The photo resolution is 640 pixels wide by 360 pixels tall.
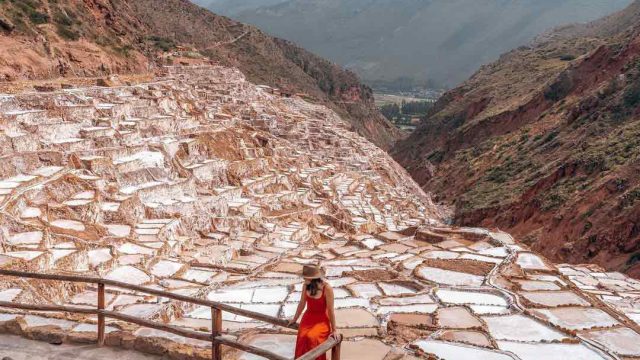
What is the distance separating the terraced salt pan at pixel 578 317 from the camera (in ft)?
25.9

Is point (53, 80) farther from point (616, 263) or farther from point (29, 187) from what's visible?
point (616, 263)

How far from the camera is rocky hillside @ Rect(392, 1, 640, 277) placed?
22.3 meters

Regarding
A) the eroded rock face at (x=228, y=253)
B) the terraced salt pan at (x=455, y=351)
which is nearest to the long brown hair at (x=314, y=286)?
the eroded rock face at (x=228, y=253)

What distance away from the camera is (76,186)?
576 inches

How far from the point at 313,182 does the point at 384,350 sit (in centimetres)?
2145

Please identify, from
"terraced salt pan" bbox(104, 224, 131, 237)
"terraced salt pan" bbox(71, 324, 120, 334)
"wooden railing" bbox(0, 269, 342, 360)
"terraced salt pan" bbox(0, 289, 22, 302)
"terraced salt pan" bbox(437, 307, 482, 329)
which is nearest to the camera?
"wooden railing" bbox(0, 269, 342, 360)

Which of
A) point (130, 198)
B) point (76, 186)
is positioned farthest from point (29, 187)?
point (130, 198)

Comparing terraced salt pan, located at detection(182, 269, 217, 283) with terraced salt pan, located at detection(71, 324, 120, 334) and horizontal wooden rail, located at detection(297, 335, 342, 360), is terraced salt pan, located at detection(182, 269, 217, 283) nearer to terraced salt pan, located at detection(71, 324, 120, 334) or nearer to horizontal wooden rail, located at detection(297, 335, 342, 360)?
terraced salt pan, located at detection(71, 324, 120, 334)

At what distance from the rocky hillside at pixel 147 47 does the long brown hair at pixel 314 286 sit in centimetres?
2535

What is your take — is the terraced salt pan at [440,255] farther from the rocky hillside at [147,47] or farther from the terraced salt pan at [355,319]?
the rocky hillside at [147,47]

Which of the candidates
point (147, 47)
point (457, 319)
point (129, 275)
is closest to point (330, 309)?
point (457, 319)

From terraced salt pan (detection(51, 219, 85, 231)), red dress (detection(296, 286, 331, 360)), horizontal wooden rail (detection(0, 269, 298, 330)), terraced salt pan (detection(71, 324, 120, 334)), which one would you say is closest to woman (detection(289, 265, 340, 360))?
red dress (detection(296, 286, 331, 360))

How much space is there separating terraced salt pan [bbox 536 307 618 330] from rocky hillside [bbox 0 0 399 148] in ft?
83.3

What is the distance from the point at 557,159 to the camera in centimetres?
3322
